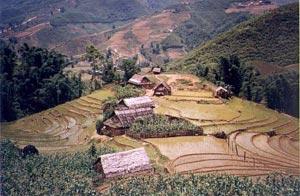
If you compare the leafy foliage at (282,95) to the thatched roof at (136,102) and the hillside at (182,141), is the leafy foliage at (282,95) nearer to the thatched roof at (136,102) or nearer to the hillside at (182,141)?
the hillside at (182,141)

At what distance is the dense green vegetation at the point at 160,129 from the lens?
1947 centimetres

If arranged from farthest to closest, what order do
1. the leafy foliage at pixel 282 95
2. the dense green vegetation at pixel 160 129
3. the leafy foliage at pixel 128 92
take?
the leafy foliage at pixel 282 95, the leafy foliage at pixel 128 92, the dense green vegetation at pixel 160 129

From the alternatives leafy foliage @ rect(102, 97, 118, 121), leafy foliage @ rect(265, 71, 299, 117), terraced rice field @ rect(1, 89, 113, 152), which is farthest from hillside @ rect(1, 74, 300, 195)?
leafy foliage @ rect(265, 71, 299, 117)

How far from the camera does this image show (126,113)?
20.6 m

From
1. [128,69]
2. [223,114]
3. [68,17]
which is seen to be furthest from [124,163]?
[68,17]

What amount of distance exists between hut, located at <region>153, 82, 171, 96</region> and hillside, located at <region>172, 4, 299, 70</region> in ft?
33.2

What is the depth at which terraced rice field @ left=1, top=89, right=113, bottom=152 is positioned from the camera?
20.1m

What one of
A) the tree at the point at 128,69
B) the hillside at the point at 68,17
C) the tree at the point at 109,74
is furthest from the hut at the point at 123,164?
the hillside at the point at 68,17

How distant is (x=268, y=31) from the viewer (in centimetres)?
3869

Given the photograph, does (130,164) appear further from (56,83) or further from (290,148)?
(56,83)

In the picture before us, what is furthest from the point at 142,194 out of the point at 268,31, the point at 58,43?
the point at 58,43

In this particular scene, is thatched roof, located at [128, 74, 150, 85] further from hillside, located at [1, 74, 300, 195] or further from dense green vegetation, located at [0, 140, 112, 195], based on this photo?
dense green vegetation, located at [0, 140, 112, 195]

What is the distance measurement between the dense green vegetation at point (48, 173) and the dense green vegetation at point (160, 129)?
7.95 feet

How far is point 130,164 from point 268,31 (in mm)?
26573
